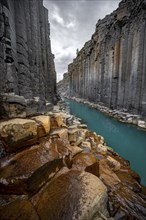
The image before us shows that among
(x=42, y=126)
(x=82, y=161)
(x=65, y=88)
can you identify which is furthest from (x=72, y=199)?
(x=65, y=88)

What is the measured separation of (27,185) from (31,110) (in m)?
1.92

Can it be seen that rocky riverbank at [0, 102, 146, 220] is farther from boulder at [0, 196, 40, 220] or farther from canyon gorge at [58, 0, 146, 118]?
canyon gorge at [58, 0, 146, 118]

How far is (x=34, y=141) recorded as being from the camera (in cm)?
255

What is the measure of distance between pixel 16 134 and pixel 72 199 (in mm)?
1307

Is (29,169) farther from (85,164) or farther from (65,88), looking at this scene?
(65,88)

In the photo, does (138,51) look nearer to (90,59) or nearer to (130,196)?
(130,196)

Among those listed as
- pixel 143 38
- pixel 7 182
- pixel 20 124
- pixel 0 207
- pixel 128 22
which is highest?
pixel 128 22

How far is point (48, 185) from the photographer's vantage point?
6.49 ft

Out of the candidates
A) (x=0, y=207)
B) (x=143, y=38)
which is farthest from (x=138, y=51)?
(x=0, y=207)

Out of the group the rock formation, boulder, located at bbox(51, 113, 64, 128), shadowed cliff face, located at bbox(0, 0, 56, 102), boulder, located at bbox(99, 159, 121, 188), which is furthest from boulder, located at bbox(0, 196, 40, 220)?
the rock formation

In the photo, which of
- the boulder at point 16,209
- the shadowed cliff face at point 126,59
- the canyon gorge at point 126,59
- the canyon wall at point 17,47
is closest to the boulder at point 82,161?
the boulder at point 16,209

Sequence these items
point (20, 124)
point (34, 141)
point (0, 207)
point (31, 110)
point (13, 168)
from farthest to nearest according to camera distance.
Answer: point (31, 110)
point (34, 141)
point (20, 124)
point (13, 168)
point (0, 207)

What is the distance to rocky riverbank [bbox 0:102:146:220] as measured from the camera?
1604mm

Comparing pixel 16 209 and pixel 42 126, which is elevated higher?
pixel 42 126
